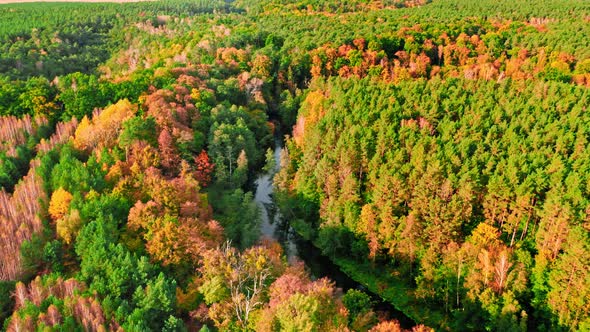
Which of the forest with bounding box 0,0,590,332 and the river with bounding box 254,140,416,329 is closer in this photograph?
the forest with bounding box 0,0,590,332

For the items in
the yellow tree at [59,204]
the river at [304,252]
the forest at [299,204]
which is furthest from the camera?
the river at [304,252]

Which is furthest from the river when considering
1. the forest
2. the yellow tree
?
the yellow tree

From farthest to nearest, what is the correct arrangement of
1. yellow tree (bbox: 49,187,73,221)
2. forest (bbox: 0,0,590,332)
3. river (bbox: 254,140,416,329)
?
river (bbox: 254,140,416,329) → yellow tree (bbox: 49,187,73,221) → forest (bbox: 0,0,590,332)

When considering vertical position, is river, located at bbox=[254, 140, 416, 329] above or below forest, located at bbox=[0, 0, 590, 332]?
below

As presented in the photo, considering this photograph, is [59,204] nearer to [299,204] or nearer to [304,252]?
[304,252]

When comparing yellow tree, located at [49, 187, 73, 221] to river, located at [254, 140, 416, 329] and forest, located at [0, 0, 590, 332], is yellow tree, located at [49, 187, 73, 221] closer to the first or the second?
forest, located at [0, 0, 590, 332]

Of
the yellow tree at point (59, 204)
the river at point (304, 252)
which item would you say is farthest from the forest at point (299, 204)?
the river at point (304, 252)

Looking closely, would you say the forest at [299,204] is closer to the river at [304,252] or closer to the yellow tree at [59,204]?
the yellow tree at [59,204]
